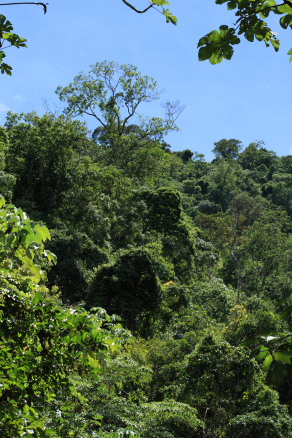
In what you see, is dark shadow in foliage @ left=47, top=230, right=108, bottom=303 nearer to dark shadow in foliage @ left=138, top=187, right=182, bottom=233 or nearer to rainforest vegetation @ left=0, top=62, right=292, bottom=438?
rainforest vegetation @ left=0, top=62, right=292, bottom=438

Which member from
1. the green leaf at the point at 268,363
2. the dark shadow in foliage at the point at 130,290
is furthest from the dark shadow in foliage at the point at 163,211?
the green leaf at the point at 268,363

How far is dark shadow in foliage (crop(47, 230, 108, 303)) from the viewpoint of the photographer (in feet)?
55.4

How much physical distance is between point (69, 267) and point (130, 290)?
3.12m

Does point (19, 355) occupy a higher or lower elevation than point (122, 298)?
lower

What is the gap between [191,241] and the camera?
2066cm

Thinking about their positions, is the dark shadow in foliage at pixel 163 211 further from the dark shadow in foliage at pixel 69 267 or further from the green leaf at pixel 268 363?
the green leaf at pixel 268 363

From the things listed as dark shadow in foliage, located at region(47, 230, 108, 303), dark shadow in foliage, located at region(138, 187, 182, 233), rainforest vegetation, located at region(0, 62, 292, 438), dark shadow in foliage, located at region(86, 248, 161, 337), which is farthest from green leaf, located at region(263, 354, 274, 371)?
dark shadow in foliage, located at region(138, 187, 182, 233)

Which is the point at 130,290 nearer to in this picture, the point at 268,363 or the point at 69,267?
the point at 69,267

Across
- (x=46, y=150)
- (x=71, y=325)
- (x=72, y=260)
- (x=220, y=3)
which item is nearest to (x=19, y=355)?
(x=71, y=325)

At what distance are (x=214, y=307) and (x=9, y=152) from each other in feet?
32.4

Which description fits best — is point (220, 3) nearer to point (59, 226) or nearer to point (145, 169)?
point (59, 226)

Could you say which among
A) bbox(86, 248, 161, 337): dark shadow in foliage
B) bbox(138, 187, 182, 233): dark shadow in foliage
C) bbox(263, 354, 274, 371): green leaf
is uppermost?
bbox(138, 187, 182, 233): dark shadow in foliage

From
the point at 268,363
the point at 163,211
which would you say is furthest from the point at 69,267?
the point at 268,363

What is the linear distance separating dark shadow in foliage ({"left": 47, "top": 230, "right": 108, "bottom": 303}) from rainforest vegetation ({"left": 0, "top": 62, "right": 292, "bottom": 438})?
0.04 metres
